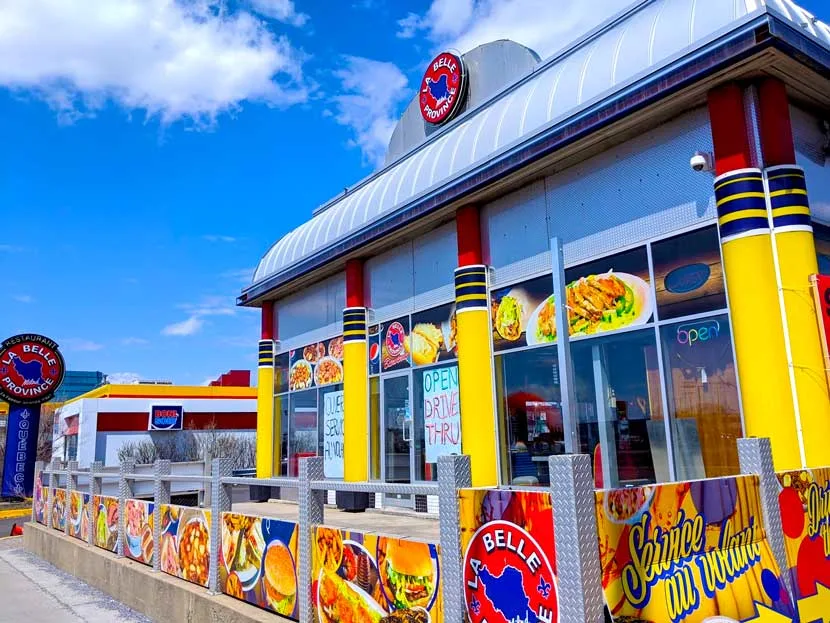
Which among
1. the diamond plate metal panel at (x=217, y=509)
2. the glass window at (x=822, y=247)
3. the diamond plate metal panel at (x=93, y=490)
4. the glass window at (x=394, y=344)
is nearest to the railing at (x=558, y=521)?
the diamond plate metal panel at (x=217, y=509)

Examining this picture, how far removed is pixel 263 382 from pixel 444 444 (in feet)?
25.1

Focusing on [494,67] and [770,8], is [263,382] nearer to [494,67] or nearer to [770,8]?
[494,67]

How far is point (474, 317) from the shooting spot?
11.2 metres

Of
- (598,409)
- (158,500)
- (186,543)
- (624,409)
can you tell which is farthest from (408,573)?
(158,500)

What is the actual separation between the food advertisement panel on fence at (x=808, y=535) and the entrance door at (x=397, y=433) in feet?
27.1

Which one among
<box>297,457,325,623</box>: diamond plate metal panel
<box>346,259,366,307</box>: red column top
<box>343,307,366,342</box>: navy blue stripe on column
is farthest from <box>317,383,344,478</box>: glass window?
<box>297,457,325,623</box>: diamond plate metal panel

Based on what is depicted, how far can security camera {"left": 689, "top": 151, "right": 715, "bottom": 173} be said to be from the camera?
7692 mm

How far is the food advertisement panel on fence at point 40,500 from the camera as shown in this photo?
14695 mm

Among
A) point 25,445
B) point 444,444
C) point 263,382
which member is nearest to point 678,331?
point 444,444

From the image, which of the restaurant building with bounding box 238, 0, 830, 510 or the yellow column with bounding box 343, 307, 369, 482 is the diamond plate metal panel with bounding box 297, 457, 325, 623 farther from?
the yellow column with bounding box 343, 307, 369, 482

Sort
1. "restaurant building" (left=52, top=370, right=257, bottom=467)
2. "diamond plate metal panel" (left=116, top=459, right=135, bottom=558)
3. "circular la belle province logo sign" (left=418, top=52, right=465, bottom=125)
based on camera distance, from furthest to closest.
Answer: "restaurant building" (left=52, top=370, right=257, bottom=467), "circular la belle province logo sign" (left=418, top=52, right=465, bottom=125), "diamond plate metal panel" (left=116, top=459, right=135, bottom=558)

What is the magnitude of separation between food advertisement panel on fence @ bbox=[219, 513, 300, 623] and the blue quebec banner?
17426mm

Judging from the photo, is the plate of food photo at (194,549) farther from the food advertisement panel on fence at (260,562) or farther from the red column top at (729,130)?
the red column top at (729,130)

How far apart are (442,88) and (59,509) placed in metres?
11.8
